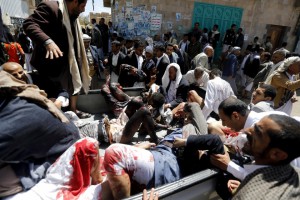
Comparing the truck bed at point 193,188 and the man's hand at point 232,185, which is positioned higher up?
the man's hand at point 232,185

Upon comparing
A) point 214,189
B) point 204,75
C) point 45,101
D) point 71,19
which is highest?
point 71,19

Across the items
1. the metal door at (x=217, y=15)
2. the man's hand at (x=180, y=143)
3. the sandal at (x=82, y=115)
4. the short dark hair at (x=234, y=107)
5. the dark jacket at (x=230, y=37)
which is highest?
the metal door at (x=217, y=15)


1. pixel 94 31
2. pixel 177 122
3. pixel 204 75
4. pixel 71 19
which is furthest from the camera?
pixel 94 31

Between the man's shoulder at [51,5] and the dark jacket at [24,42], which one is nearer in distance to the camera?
the man's shoulder at [51,5]

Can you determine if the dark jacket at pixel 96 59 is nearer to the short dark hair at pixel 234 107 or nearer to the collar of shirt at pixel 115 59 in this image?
the collar of shirt at pixel 115 59

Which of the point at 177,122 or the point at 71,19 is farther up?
the point at 71,19

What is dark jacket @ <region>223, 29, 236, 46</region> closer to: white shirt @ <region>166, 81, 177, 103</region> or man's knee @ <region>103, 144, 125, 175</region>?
white shirt @ <region>166, 81, 177, 103</region>

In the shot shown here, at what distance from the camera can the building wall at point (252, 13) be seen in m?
9.57

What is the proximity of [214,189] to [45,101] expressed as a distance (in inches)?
63.9

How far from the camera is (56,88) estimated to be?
2.80 meters

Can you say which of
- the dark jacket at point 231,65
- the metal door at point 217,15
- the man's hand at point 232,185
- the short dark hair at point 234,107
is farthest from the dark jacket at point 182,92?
the metal door at point 217,15

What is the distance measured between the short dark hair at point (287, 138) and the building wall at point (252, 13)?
888 centimetres

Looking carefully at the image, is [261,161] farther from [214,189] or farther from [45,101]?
[45,101]

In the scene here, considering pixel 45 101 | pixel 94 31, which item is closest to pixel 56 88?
pixel 45 101
